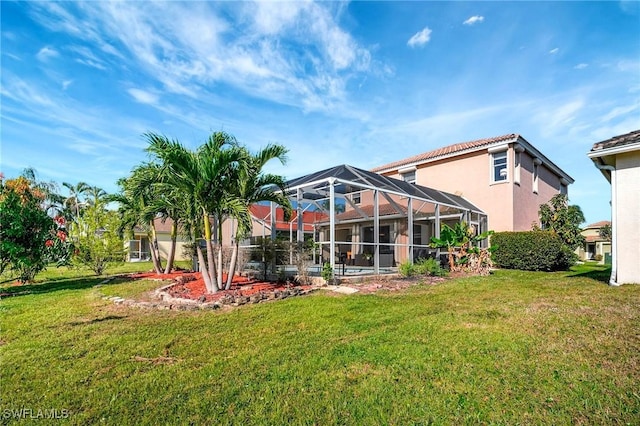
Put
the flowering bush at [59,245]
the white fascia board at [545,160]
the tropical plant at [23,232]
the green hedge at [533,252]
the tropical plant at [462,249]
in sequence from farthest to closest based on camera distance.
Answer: the white fascia board at [545,160] → the green hedge at [533,252] → the tropical plant at [462,249] → the flowering bush at [59,245] → the tropical plant at [23,232]

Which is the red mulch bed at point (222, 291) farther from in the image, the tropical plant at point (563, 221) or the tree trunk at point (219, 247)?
the tropical plant at point (563, 221)

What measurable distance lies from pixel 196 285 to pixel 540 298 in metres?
9.81

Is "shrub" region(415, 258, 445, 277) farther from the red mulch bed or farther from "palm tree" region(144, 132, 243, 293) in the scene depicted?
"palm tree" region(144, 132, 243, 293)

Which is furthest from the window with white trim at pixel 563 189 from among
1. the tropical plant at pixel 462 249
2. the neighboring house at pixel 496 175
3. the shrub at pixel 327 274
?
the shrub at pixel 327 274

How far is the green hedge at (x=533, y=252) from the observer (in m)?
16.0

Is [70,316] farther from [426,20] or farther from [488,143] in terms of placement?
[488,143]

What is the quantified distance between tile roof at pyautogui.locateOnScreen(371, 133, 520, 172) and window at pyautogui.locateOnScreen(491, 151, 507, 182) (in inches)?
35.3

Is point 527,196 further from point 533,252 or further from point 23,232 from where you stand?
point 23,232

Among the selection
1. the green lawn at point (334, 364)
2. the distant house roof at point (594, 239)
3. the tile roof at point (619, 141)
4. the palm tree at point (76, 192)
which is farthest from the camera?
the distant house roof at point (594, 239)

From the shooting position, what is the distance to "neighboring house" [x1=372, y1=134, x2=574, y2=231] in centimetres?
1906

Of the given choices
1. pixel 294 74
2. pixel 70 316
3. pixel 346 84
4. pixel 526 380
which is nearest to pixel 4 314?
pixel 70 316

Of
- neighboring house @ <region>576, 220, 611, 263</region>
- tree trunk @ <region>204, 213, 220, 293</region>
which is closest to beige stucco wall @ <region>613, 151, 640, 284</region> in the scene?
tree trunk @ <region>204, 213, 220, 293</region>

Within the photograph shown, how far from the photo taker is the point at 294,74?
13.4 meters

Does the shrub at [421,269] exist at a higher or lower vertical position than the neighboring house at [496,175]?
lower
